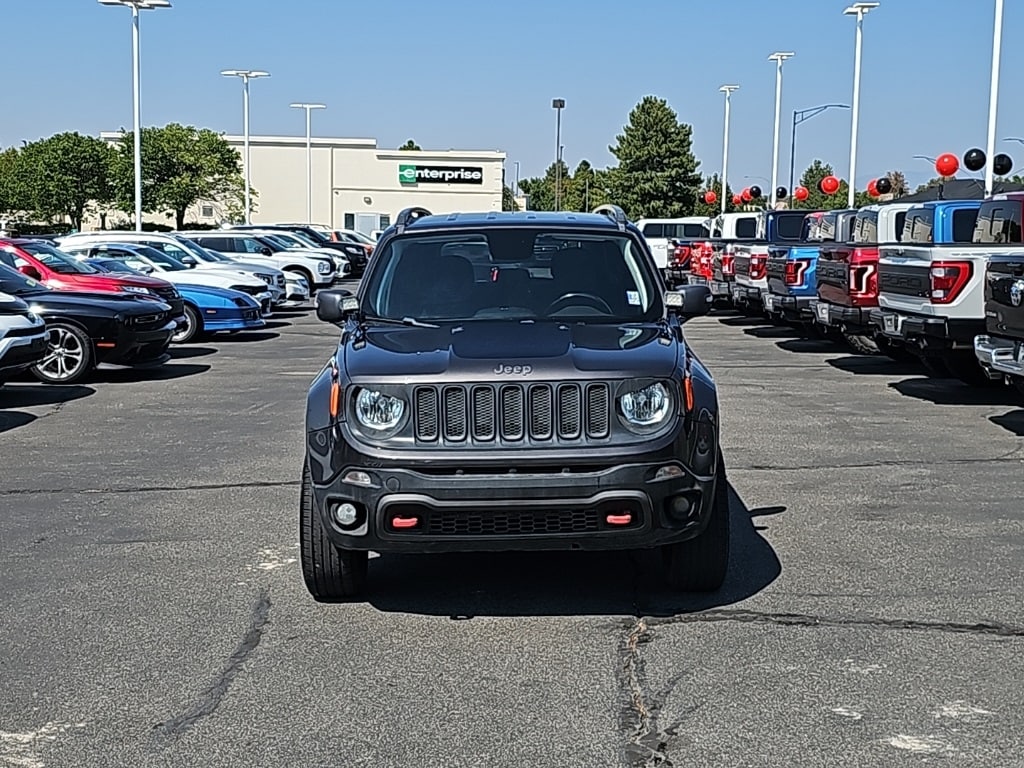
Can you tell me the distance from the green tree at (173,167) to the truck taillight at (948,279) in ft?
169

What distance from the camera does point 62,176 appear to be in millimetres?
58562

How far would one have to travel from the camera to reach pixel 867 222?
750 inches

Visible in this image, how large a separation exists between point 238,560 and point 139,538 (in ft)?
2.77

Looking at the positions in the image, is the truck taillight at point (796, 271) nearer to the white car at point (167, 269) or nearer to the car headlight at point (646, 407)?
the white car at point (167, 269)

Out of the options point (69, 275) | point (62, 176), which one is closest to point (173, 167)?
point (62, 176)

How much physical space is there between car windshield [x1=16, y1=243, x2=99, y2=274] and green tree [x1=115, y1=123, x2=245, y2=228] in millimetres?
43134

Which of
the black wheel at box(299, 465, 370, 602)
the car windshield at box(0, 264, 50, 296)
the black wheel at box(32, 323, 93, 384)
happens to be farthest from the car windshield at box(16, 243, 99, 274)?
the black wheel at box(299, 465, 370, 602)

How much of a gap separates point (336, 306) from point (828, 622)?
9.79 feet

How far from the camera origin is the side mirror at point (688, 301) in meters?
7.25

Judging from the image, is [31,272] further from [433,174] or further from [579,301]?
[433,174]

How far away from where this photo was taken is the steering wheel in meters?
7.01

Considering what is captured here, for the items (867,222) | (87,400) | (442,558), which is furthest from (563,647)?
(867,222)

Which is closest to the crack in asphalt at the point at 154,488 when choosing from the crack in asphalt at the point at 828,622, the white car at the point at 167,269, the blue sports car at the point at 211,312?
the crack in asphalt at the point at 828,622

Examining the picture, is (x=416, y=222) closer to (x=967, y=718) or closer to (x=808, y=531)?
(x=808, y=531)
